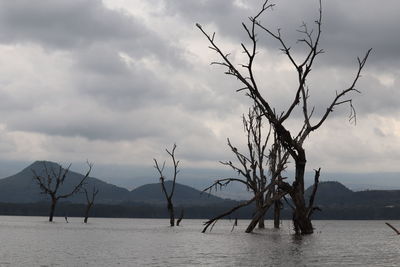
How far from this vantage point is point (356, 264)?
2520 cm

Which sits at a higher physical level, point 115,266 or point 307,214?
point 307,214

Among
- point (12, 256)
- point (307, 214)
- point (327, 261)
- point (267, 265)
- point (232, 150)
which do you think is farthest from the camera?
point (232, 150)

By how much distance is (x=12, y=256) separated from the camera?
30.2 meters

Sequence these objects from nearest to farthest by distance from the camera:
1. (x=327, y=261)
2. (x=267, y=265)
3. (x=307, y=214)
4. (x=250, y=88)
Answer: (x=267, y=265), (x=327, y=261), (x=250, y=88), (x=307, y=214)

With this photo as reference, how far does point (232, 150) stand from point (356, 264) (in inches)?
1469

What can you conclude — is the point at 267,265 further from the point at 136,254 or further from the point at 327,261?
the point at 136,254

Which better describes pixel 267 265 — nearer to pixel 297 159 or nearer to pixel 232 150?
pixel 297 159

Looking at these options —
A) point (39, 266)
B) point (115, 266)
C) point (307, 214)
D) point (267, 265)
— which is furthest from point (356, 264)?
point (307, 214)

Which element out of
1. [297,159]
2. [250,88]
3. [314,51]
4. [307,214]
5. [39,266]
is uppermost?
[314,51]

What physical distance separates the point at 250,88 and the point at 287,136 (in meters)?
4.08

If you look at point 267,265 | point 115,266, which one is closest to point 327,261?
point 267,265

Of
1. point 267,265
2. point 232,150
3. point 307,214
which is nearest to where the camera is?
point 267,265

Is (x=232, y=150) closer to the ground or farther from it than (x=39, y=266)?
farther from it

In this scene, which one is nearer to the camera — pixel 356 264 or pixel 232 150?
pixel 356 264
